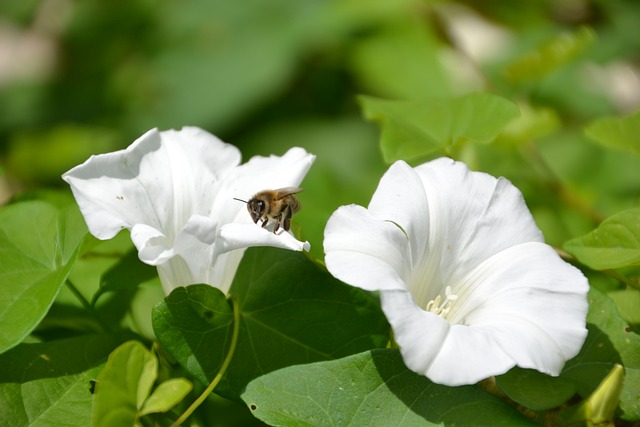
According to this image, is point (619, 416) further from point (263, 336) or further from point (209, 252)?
point (209, 252)

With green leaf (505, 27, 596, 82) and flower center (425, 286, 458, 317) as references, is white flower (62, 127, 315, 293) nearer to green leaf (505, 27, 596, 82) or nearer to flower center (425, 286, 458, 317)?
flower center (425, 286, 458, 317)

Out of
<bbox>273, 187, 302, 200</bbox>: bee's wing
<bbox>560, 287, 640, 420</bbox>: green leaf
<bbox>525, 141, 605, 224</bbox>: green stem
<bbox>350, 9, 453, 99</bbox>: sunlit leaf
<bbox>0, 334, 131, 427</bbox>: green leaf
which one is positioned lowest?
<bbox>350, 9, 453, 99</bbox>: sunlit leaf

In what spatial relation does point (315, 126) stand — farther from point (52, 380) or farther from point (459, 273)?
point (52, 380)

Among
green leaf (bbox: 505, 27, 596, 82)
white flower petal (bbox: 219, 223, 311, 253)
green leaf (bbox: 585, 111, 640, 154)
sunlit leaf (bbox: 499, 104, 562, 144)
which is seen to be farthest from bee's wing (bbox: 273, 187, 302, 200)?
green leaf (bbox: 505, 27, 596, 82)

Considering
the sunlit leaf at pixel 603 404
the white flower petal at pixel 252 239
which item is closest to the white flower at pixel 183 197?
the white flower petal at pixel 252 239

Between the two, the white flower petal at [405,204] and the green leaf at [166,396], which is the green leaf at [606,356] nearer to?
the white flower petal at [405,204]
